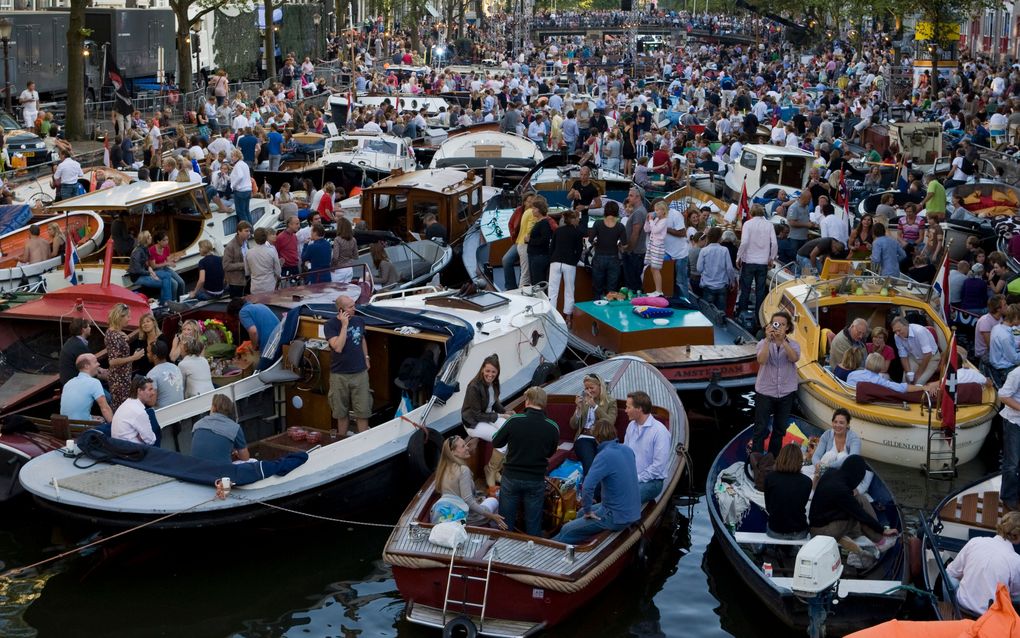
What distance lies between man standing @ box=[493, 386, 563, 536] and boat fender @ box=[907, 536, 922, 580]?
308cm

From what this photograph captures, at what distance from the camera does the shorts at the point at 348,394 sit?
1292 centimetres

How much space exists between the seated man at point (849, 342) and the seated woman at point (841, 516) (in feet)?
13.4

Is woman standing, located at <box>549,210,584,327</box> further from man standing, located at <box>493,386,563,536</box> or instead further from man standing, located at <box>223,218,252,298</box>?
man standing, located at <box>493,386,563,536</box>

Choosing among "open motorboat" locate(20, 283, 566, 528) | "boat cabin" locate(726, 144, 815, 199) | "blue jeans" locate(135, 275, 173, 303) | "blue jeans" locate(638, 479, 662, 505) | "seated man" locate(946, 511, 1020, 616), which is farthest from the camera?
"boat cabin" locate(726, 144, 815, 199)

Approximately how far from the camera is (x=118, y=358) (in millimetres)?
13211

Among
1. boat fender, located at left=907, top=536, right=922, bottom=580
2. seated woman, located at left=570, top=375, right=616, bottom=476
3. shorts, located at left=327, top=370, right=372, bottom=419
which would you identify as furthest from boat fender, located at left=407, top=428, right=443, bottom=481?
boat fender, located at left=907, top=536, right=922, bottom=580

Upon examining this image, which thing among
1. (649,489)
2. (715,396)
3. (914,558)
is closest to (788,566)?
(914,558)

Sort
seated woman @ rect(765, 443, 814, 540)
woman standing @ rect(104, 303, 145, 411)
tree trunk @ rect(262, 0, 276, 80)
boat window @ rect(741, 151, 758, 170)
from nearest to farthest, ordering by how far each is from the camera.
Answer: seated woman @ rect(765, 443, 814, 540), woman standing @ rect(104, 303, 145, 411), boat window @ rect(741, 151, 758, 170), tree trunk @ rect(262, 0, 276, 80)

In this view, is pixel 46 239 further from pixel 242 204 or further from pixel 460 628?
pixel 460 628

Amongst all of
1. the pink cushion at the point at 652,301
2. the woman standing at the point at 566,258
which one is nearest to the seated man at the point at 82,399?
the woman standing at the point at 566,258

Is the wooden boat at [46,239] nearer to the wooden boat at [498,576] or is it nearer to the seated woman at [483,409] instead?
the seated woman at [483,409]

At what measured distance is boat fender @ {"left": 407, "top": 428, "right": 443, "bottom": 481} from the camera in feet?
40.7

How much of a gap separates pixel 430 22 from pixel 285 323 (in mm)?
94396

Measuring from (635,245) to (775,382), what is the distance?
4.98 metres
